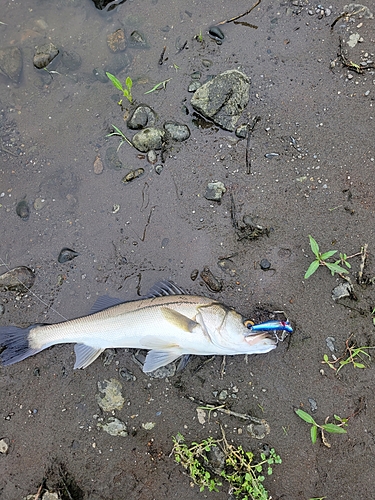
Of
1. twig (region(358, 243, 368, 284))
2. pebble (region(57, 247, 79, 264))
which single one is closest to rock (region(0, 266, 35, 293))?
pebble (region(57, 247, 79, 264))

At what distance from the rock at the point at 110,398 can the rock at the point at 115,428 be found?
0.14m

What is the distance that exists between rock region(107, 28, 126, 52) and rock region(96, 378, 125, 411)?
13.4ft

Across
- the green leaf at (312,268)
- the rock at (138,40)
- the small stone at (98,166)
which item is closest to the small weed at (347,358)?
the green leaf at (312,268)

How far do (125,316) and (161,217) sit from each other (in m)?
1.26

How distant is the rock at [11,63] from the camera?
16.3ft

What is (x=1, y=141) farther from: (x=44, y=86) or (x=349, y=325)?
(x=349, y=325)

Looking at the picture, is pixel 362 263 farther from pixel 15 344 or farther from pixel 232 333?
pixel 15 344

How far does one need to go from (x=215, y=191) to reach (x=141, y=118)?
1267mm

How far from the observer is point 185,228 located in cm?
470

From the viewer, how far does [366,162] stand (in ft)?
15.1

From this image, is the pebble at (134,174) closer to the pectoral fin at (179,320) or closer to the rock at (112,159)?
the rock at (112,159)

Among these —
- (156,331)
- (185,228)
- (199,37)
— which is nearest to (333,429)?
(156,331)

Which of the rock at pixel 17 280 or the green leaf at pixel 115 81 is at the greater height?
the green leaf at pixel 115 81

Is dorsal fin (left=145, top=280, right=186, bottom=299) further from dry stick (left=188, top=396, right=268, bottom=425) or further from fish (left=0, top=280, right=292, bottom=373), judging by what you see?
dry stick (left=188, top=396, right=268, bottom=425)
